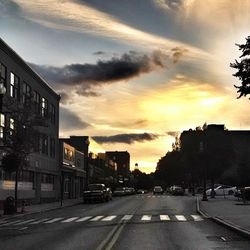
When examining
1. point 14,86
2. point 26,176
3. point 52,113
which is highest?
point 52,113

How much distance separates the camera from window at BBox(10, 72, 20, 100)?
46.2 metres

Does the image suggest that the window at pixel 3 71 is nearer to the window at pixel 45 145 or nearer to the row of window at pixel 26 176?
the row of window at pixel 26 176

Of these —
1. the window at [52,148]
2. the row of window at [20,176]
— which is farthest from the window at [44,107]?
the row of window at [20,176]

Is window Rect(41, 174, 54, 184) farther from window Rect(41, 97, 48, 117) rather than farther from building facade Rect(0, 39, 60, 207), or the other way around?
window Rect(41, 97, 48, 117)

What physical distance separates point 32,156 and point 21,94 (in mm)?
6737

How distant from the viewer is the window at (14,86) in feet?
152

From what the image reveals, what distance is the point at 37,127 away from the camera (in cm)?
4953

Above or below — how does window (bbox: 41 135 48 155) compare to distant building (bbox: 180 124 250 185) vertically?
below

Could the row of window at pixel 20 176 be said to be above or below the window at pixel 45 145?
below

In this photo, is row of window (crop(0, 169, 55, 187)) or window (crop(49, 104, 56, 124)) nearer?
row of window (crop(0, 169, 55, 187))

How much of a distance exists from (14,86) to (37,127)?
444 centimetres

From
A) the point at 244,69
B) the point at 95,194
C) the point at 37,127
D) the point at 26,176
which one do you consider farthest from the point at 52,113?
the point at 244,69

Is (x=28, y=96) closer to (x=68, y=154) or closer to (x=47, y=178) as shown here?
(x=47, y=178)

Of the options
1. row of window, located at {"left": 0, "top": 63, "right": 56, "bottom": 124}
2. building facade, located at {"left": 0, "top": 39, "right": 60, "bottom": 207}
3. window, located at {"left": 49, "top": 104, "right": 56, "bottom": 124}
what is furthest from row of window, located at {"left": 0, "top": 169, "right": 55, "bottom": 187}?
window, located at {"left": 49, "top": 104, "right": 56, "bottom": 124}
